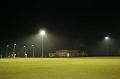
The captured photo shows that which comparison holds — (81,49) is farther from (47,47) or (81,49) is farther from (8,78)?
(8,78)

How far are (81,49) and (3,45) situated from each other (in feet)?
134

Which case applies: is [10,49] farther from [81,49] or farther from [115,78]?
[115,78]

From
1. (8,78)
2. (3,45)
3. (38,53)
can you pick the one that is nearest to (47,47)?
(38,53)

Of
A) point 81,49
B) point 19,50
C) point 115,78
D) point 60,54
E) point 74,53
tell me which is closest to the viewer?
point 115,78

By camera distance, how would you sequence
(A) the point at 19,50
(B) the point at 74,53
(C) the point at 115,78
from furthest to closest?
(A) the point at 19,50
(B) the point at 74,53
(C) the point at 115,78

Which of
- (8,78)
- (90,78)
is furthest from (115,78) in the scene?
(8,78)

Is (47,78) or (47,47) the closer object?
(47,78)

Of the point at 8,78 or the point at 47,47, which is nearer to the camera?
the point at 8,78

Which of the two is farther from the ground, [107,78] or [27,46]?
[27,46]

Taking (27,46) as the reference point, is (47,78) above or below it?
below

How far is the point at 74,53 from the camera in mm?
97688

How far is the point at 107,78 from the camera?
475 inches

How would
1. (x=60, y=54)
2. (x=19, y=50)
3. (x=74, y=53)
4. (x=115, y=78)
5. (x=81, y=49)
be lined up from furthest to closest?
(x=19, y=50), (x=81, y=49), (x=74, y=53), (x=60, y=54), (x=115, y=78)

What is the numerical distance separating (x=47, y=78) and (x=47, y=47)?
354 feet
